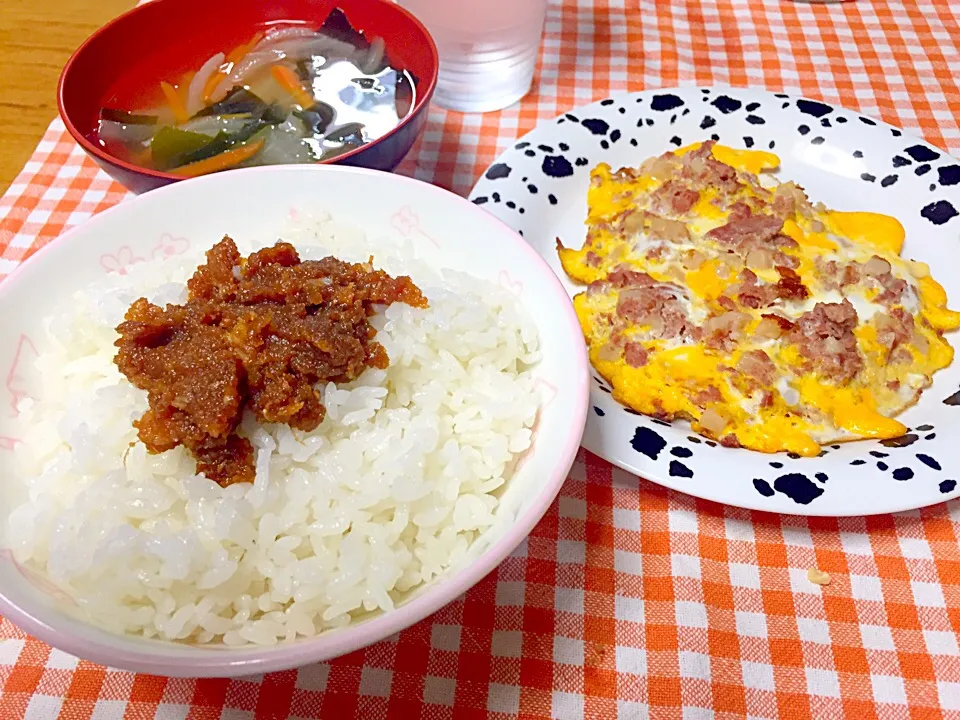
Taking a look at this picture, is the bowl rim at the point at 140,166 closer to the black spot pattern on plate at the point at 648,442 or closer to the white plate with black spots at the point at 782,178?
the white plate with black spots at the point at 782,178

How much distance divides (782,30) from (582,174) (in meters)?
1.69

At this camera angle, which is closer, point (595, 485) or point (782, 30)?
point (595, 485)

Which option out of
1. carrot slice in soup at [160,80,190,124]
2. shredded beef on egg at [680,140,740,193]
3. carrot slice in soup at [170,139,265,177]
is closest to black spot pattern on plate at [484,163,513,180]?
shredded beef on egg at [680,140,740,193]

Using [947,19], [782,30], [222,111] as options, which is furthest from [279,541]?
[947,19]

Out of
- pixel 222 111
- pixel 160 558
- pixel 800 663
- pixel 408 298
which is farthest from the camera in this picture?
pixel 222 111

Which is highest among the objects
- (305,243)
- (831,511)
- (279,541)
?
(305,243)

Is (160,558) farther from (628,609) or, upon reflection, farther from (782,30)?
(782,30)

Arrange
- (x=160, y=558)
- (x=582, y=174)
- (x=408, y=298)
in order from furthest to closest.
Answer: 1. (x=582, y=174)
2. (x=408, y=298)
3. (x=160, y=558)

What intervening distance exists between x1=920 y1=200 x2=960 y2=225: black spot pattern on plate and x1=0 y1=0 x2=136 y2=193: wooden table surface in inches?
134

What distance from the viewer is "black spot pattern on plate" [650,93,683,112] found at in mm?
2797

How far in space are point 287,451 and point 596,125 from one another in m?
1.86

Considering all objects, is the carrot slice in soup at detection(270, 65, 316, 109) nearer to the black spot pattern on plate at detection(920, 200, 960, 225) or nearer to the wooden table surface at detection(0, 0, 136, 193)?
the wooden table surface at detection(0, 0, 136, 193)

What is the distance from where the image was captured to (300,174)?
197cm

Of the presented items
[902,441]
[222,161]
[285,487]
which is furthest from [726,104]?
[285,487]
